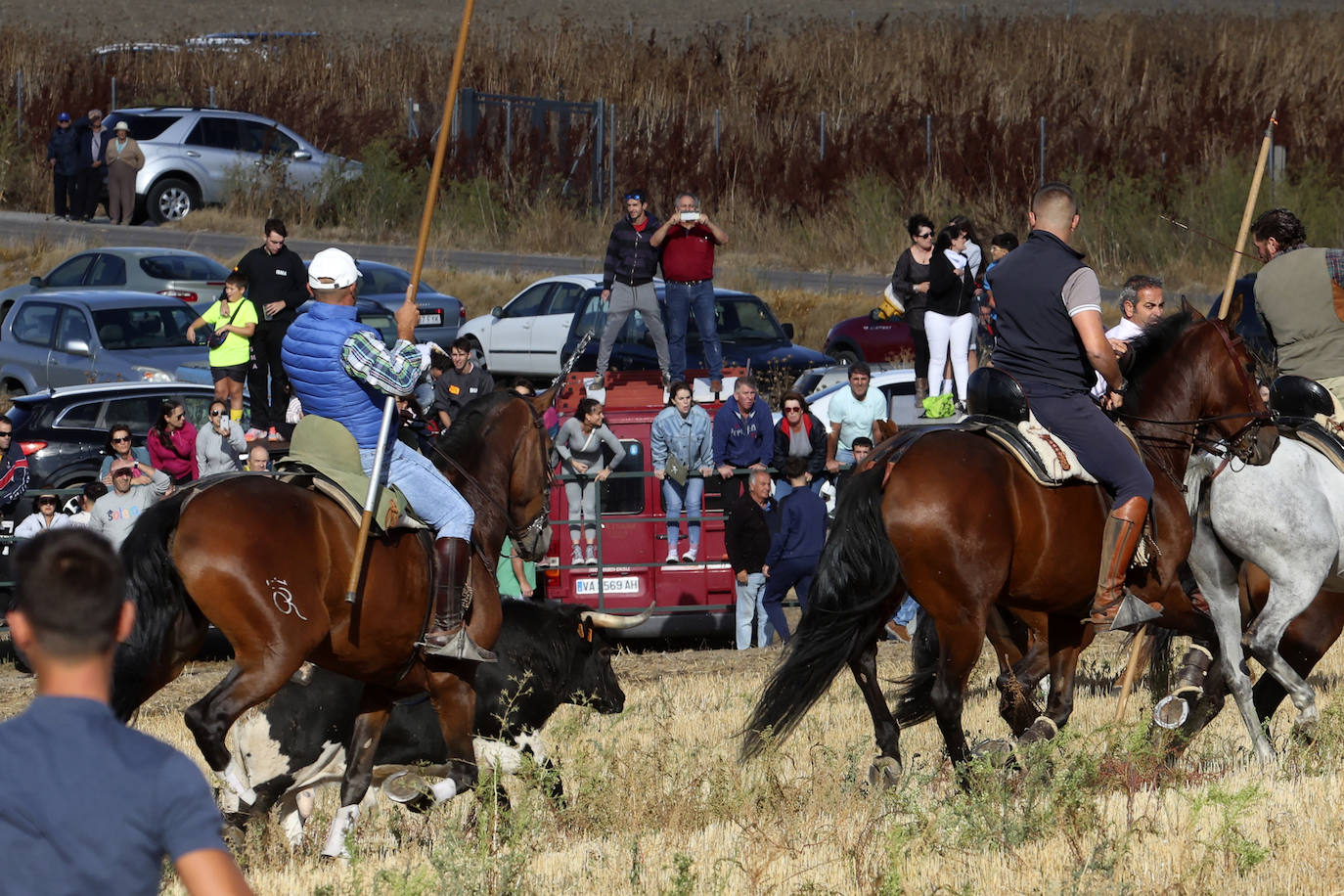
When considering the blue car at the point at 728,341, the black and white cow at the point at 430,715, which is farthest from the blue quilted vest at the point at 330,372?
the blue car at the point at 728,341

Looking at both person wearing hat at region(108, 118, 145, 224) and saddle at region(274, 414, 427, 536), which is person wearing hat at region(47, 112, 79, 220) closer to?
person wearing hat at region(108, 118, 145, 224)

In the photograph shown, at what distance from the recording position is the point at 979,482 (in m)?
8.76

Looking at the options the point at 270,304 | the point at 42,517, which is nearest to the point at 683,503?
the point at 270,304

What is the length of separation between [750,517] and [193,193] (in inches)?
910

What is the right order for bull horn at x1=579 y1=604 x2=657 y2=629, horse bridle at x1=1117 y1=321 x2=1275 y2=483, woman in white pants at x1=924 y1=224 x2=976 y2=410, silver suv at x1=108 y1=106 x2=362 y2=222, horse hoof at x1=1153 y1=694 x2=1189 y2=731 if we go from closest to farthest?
horse hoof at x1=1153 y1=694 x2=1189 y2=731
horse bridle at x1=1117 y1=321 x2=1275 y2=483
bull horn at x1=579 y1=604 x2=657 y2=629
woman in white pants at x1=924 y1=224 x2=976 y2=410
silver suv at x1=108 y1=106 x2=362 y2=222

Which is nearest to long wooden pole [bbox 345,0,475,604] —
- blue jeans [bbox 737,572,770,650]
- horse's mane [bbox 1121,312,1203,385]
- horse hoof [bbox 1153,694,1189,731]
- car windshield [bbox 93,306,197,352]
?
horse's mane [bbox 1121,312,1203,385]

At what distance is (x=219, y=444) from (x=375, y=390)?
8158 mm

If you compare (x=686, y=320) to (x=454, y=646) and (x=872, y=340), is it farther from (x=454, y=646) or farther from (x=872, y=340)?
(x=454, y=646)

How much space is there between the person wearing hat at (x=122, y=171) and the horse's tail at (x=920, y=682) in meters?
25.3

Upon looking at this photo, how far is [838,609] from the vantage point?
30.4ft

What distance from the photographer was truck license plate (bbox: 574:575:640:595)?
16250mm

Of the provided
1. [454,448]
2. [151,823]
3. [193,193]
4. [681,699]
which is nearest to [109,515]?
[681,699]

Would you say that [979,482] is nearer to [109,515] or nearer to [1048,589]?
[1048,589]

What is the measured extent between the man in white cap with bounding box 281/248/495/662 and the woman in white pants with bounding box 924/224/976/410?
28.1ft
